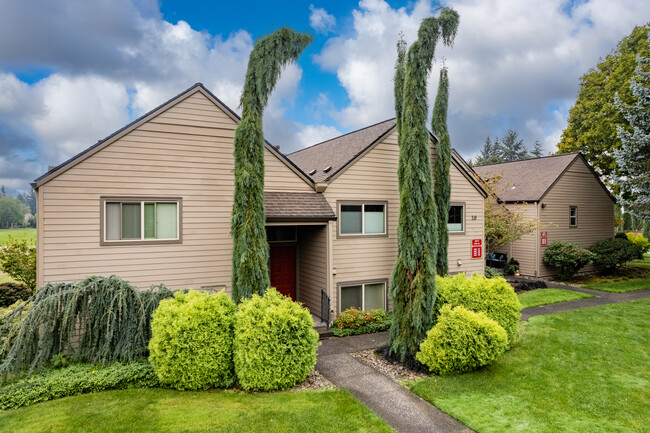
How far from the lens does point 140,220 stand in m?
10.0

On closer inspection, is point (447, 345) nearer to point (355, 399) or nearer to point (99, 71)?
point (355, 399)

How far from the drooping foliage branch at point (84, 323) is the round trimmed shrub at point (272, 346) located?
242 cm

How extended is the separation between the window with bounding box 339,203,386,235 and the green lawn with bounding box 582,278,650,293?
12.8m

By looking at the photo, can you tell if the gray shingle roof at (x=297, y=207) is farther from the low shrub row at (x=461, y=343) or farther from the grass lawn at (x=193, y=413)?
the grass lawn at (x=193, y=413)

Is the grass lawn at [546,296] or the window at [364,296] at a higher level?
the window at [364,296]

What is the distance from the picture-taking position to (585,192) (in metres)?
22.5

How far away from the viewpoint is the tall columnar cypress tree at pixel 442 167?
12714mm

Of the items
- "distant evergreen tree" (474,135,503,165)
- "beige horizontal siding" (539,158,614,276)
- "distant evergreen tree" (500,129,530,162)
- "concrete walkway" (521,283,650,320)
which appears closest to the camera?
"concrete walkway" (521,283,650,320)

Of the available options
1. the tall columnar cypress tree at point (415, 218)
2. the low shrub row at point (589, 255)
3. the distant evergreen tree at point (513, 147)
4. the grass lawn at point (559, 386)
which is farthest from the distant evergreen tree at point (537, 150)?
the tall columnar cypress tree at point (415, 218)

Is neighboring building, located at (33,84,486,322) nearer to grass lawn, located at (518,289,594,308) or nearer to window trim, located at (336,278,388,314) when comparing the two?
window trim, located at (336,278,388,314)

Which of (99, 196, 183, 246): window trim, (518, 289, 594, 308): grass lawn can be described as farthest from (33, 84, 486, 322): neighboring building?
(518, 289, 594, 308): grass lawn

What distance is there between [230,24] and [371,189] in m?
8.81

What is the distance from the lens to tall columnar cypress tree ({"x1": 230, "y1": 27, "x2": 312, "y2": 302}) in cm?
881

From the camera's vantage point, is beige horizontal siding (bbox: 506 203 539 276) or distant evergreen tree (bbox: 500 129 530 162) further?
distant evergreen tree (bbox: 500 129 530 162)
